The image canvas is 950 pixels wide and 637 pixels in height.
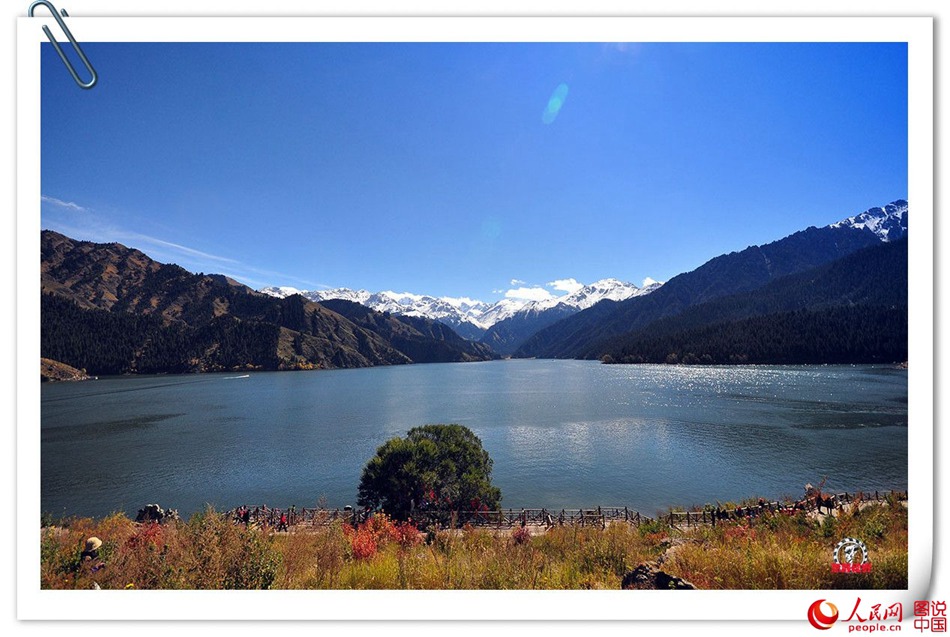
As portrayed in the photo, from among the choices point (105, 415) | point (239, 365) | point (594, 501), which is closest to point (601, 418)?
point (594, 501)

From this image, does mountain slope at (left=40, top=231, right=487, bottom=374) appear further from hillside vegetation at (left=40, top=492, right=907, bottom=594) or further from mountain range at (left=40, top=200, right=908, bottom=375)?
hillside vegetation at (left=40, top=492, right=907, bottom=594)

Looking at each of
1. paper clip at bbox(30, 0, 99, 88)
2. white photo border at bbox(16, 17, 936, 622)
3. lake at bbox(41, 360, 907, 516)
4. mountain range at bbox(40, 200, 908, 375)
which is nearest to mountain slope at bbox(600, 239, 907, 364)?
mountain range at bbox(40, 200, 908, 375)

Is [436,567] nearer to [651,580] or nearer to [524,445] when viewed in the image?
[651,580]

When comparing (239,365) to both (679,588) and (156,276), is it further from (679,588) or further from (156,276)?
(679,588)
